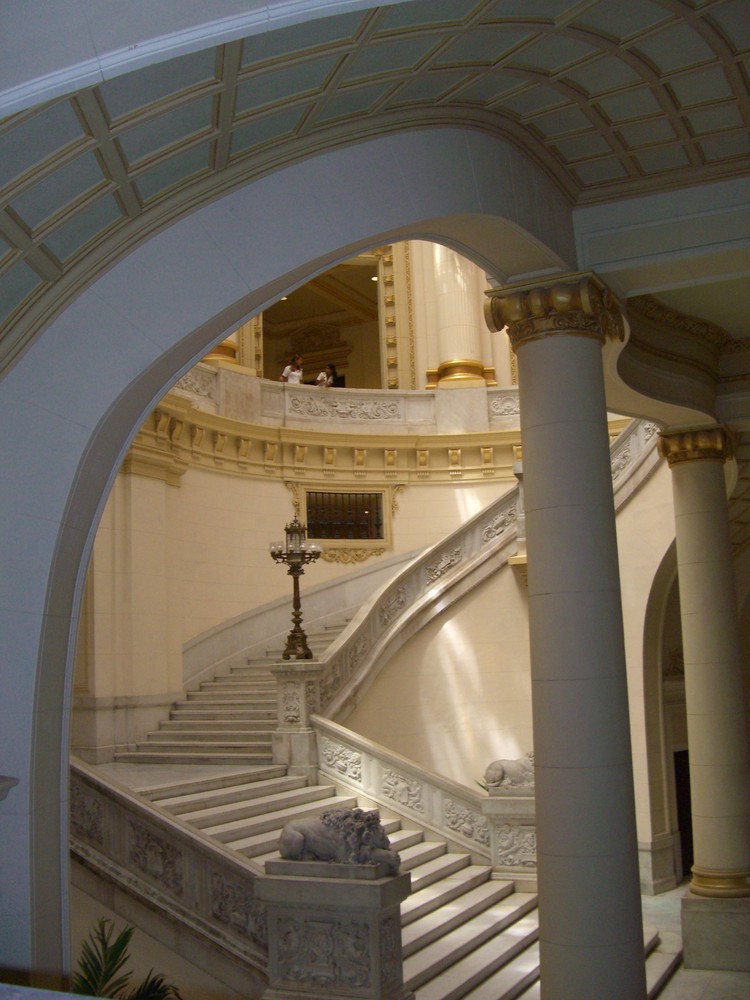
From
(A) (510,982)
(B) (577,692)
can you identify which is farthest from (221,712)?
(B) (577,692)

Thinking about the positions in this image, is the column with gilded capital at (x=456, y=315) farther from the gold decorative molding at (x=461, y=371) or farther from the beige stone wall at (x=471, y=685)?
the beige stone wall at (x=471, y=685)

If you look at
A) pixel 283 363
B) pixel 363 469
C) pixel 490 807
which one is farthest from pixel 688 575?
pixel 283 363

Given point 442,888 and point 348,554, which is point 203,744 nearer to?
point 442,888

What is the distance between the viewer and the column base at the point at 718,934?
10.6 m

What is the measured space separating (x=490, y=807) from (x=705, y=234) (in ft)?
25.0

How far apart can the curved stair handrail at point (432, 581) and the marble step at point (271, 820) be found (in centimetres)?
182

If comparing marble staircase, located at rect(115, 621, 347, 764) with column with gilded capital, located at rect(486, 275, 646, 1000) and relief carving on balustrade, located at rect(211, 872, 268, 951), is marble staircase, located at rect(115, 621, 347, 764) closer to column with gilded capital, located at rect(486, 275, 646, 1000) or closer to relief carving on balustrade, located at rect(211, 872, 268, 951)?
relief carving on balustrade, located at rect(211, 872, 268, 951)

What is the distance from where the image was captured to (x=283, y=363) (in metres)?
31.2

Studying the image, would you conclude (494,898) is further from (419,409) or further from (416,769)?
(419,409)

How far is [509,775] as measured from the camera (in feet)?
42.3

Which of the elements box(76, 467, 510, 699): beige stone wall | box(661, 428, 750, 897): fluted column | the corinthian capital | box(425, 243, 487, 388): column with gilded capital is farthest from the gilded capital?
box(425, 243, 487, 388): column with gilded capital

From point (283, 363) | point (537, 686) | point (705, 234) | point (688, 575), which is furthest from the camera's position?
point (283, 363)

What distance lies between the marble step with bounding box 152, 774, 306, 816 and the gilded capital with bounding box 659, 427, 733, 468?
5848 mm

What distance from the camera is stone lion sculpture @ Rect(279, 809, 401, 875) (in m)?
8.17
